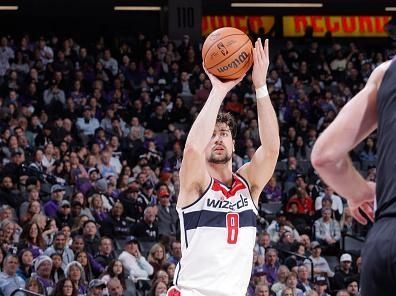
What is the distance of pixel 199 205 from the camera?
6039 mm

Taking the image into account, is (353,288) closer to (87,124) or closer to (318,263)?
(318,263)

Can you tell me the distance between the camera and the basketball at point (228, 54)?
606 centimetres

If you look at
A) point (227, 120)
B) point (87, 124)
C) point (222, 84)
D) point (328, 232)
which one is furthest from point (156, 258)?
point (222, 84)

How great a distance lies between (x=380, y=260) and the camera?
3012mm

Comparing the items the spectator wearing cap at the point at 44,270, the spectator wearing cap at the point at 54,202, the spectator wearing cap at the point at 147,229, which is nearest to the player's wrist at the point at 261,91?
the spectator wearing cap at the point at 44,270

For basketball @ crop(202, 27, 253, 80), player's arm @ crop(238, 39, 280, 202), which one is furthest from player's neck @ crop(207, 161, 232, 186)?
basketball @ crop(202, 27, 253, 80)

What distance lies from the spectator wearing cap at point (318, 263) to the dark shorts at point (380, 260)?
40.7 feet

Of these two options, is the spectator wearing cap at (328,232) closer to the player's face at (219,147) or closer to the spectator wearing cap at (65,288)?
the spectator wearing cap at (65,288)

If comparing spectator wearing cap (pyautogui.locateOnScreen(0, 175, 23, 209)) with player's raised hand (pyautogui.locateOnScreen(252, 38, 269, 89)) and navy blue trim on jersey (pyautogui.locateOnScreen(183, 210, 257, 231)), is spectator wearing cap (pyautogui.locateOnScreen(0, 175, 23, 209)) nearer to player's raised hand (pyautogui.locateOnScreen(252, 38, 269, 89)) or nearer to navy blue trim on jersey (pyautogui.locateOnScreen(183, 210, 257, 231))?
navy blue trim on jersey (pyautogui.locateOnScreen(183, 210, 257, 231))

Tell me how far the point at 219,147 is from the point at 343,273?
31.7 feet

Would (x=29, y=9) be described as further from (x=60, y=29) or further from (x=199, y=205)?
(x=199, y=205)

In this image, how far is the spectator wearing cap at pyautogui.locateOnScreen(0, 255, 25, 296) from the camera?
12148 millimetres

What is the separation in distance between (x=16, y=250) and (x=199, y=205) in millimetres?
7474

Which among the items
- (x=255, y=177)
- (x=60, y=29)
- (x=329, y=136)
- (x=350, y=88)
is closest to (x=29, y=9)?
(x=60, y=29)
